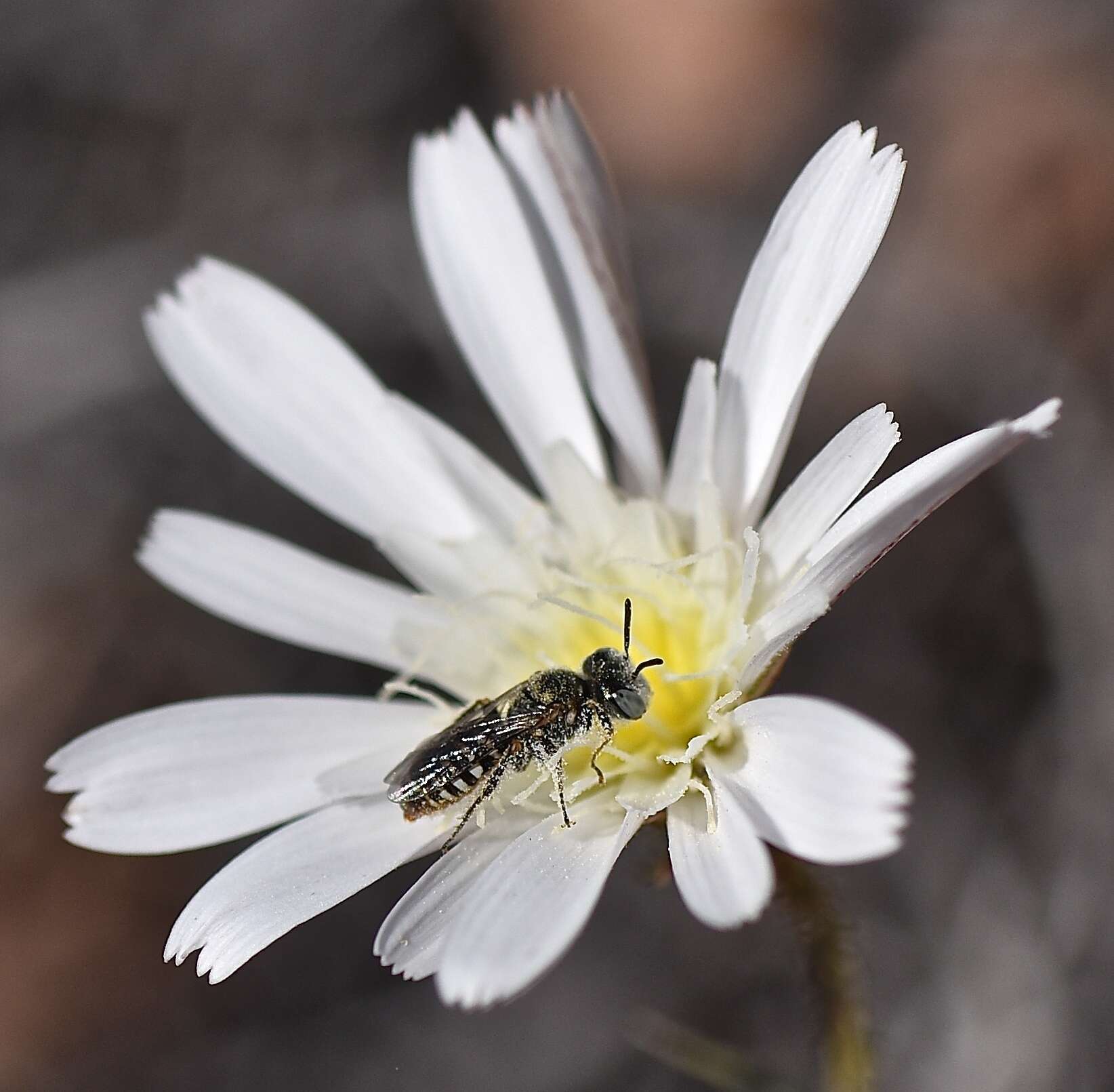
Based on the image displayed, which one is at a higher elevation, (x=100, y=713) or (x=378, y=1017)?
(x=100, y=713)

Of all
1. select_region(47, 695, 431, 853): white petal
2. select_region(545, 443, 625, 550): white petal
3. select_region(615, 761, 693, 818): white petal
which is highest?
select_region(545, 443, 625, 550): white petal

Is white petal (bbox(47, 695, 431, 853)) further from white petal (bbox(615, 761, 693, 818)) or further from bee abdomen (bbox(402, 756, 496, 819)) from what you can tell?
white petal (bbox(615, 761, 693, 818))

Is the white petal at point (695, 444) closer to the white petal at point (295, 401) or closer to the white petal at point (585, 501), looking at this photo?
the white petal at point (585, 501)

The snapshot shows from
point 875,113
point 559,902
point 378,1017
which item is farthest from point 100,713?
point 875,113

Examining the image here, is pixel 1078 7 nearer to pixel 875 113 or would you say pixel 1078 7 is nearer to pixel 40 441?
pixel 875 113

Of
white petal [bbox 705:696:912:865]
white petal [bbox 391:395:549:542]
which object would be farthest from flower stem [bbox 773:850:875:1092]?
white petal [bbox 391:395:549:542]

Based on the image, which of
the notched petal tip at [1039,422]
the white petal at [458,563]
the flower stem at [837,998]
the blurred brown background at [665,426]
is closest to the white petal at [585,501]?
the white petal at [458,563]
